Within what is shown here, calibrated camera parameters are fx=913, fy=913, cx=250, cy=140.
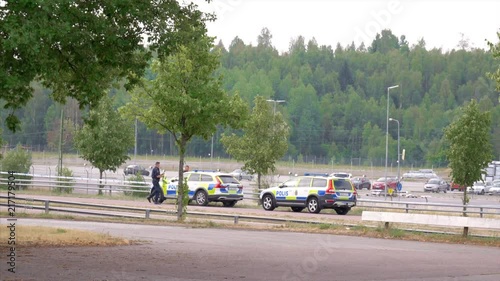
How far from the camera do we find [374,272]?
1552 cm

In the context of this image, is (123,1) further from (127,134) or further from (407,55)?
(407,55)

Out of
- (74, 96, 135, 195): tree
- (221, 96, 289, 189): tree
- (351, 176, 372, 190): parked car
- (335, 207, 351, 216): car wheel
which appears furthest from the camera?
(351, 176, 372, 190): parked car

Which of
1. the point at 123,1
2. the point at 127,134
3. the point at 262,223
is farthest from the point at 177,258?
the point at 127,134

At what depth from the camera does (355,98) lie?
140 metres

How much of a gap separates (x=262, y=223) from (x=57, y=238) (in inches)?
475

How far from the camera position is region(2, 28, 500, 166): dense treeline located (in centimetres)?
12781

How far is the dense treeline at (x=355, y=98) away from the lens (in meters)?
128

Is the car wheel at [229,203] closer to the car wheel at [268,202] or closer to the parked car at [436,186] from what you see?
the car wheel at [268,202]

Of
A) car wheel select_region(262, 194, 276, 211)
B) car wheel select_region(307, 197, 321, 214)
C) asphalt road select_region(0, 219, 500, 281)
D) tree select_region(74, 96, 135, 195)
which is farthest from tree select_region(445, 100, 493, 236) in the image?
asphalt road select_region(0, 219, 500, 281)

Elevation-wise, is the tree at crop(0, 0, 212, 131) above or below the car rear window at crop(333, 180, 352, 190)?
above

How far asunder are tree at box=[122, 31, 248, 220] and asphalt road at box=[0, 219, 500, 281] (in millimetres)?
5735

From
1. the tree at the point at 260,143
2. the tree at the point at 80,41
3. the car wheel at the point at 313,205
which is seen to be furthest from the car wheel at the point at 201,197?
the tree at the point at 80,41

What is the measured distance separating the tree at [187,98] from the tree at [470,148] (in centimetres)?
2048

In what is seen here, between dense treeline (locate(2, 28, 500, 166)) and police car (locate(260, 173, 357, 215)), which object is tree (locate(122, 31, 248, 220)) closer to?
police car (locate(260, 173, 357, 215))
